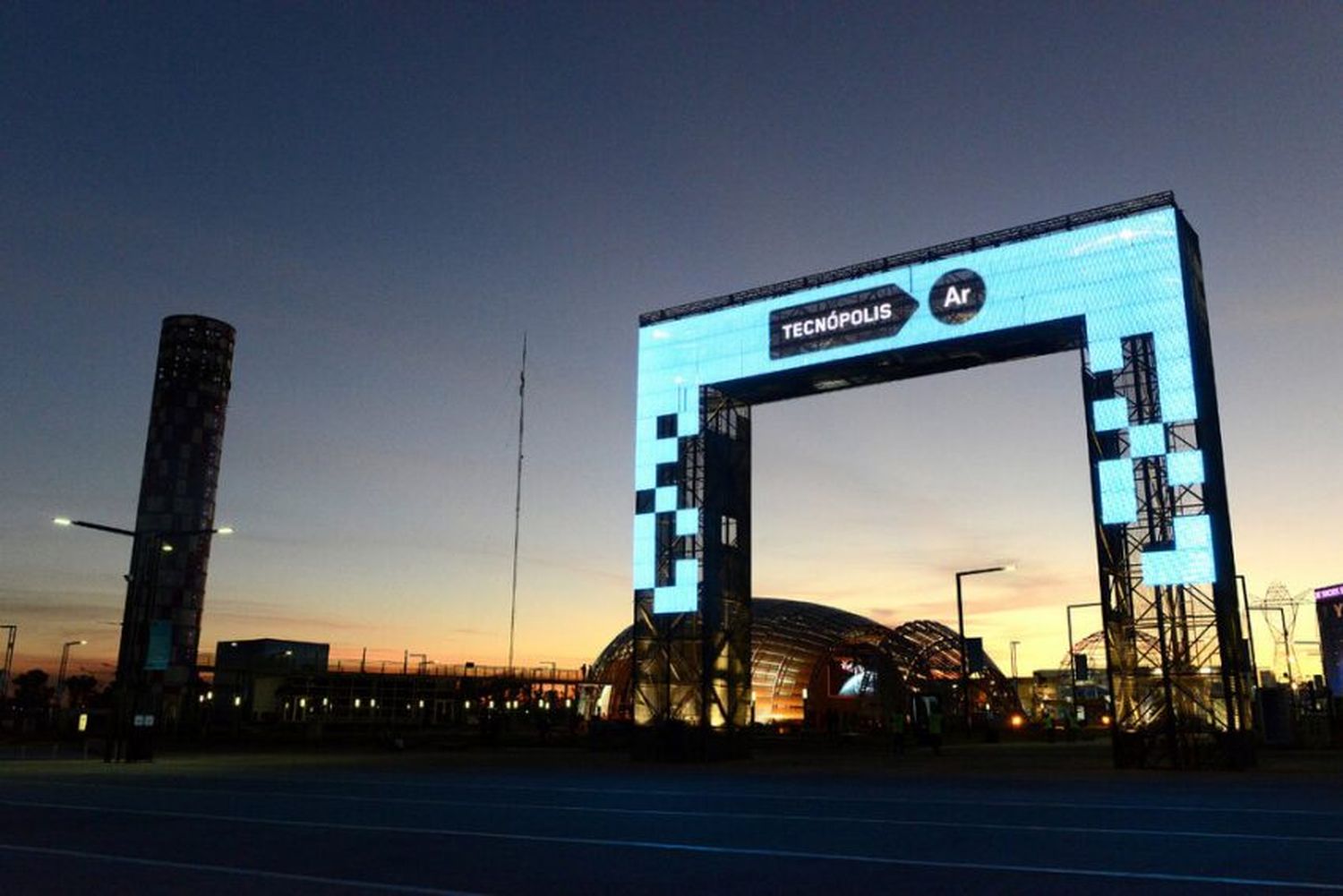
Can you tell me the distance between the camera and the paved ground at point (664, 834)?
10.2 metres

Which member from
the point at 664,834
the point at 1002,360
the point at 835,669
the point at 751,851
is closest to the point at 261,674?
the point at 835,669

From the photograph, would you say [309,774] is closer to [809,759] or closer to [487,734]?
[809,759]

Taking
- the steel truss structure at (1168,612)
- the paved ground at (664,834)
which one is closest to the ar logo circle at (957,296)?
the steel truss structure at (1168,612)

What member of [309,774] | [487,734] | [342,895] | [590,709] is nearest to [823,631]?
[590,709]

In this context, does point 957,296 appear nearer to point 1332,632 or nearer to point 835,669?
point 835,669

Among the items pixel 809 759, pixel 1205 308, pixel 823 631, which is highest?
pixel 1205 308

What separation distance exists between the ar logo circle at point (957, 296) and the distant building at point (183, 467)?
96.7m

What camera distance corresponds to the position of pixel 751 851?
1251cm

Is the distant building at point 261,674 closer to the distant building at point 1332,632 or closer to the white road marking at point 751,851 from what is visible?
the white road marking at point 751,851

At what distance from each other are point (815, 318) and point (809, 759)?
17608mm

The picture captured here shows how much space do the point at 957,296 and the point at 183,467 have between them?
102388 mm

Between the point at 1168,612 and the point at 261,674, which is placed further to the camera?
the point at 261,674

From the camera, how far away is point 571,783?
2580 centimetres

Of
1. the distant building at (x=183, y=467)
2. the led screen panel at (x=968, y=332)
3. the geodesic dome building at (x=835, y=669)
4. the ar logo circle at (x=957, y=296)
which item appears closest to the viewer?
the led screen panel at (x=968, y=332)
